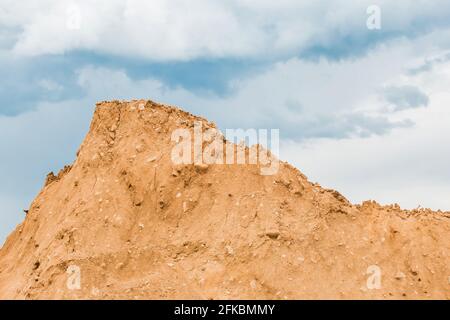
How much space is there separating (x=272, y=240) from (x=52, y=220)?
8600 millimetres

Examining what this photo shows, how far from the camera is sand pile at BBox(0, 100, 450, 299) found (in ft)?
67.9

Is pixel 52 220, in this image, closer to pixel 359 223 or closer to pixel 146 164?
pixel 146 164

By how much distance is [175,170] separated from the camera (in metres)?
23.1

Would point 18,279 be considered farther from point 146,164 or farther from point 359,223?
point 359,223

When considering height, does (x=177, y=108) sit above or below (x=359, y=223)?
above

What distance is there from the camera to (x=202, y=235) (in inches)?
861

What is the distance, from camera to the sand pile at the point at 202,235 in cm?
2070

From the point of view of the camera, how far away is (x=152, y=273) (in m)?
20.8
